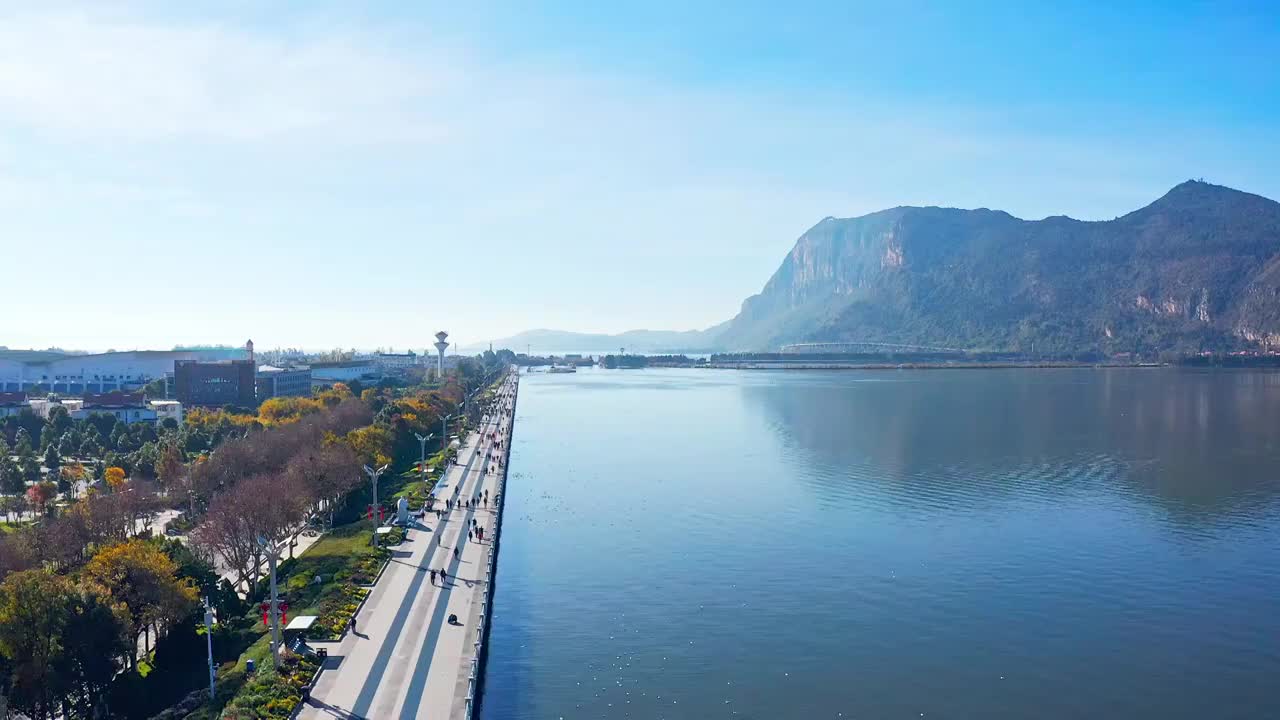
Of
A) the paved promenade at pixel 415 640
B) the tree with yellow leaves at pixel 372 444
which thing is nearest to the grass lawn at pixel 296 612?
the paved promenade at pixel 415 640

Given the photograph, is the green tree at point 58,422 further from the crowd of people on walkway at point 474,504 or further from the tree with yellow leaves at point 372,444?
the crowd of people on walkway at point 474,504

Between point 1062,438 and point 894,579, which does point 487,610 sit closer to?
point 894,579

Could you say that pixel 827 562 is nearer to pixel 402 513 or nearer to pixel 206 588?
pixel 402 513

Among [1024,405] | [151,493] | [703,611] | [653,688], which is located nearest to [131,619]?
[653,688]

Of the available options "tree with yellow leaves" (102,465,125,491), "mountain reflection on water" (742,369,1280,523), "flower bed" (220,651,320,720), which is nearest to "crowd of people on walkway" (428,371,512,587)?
"flower bed" (220,651,320,720)

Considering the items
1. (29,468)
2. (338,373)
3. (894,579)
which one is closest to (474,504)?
(894,579)

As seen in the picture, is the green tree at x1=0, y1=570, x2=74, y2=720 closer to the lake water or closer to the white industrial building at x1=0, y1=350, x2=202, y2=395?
the lake water
